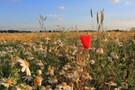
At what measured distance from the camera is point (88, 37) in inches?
185

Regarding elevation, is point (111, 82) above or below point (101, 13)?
below

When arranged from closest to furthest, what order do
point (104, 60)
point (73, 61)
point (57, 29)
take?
point (73, 61) < point (104, 60) < point (57, 29)

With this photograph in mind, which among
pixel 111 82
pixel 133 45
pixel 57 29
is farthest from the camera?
pixel 57 29

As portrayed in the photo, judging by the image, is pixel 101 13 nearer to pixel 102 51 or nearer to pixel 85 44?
pixel 102 51

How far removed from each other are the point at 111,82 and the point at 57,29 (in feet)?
18.5

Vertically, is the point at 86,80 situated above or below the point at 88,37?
below

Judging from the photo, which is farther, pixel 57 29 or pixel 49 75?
pixel 57 29

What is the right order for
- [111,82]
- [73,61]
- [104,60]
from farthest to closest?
1. [104,60]
2. [73,61]
3. [111,82]

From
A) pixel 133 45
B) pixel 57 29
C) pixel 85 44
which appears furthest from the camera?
pixel 57 29

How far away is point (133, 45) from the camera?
8.35 metres

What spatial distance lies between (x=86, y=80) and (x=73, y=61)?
0.61m

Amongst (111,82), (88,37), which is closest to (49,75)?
(111,82)

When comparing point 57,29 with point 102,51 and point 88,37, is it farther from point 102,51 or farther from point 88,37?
point 88,37

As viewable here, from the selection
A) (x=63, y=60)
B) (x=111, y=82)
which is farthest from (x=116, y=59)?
(x=111, y=82)
